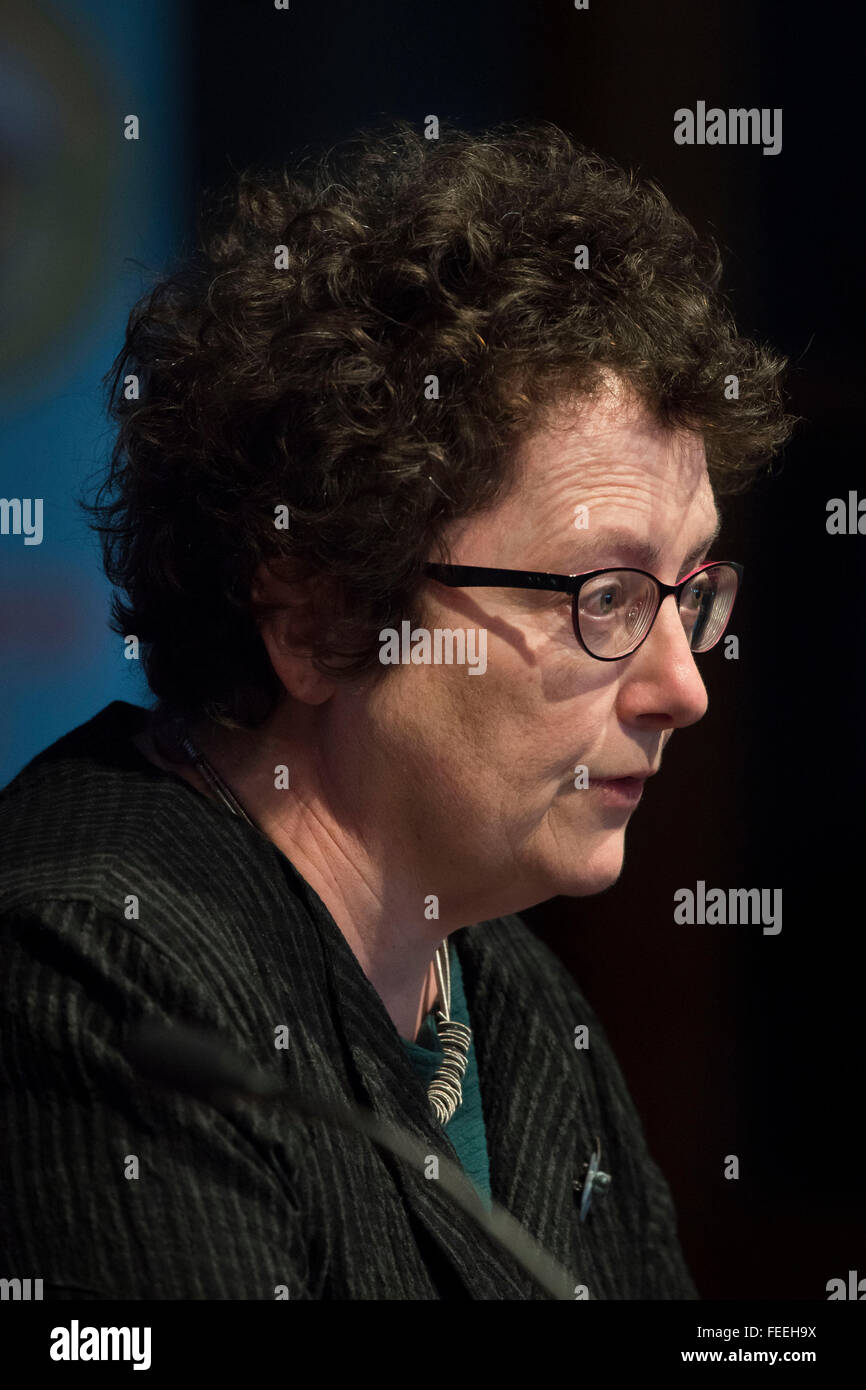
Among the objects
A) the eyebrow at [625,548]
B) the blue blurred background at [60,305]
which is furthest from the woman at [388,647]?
the blue blurred background at [60,305]

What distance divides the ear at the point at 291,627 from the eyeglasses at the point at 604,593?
0.13 meters

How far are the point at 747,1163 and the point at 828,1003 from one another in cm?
33

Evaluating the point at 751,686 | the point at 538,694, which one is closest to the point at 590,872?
the point at 538,694

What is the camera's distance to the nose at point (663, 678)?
1294 millimetres

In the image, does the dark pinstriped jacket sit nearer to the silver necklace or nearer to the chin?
the silver necklace

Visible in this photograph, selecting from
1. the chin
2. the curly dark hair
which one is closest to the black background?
the curly dark hair

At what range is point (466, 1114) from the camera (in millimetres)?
1446

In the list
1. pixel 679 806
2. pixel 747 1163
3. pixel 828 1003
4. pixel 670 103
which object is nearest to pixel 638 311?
pixel 670 103

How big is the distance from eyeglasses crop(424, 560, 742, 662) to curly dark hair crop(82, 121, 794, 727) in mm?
49

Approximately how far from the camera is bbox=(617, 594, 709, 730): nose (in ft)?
4.25

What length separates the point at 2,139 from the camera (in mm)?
1804

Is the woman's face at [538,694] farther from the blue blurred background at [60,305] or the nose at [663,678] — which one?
the blue blurred background at [60,305]
